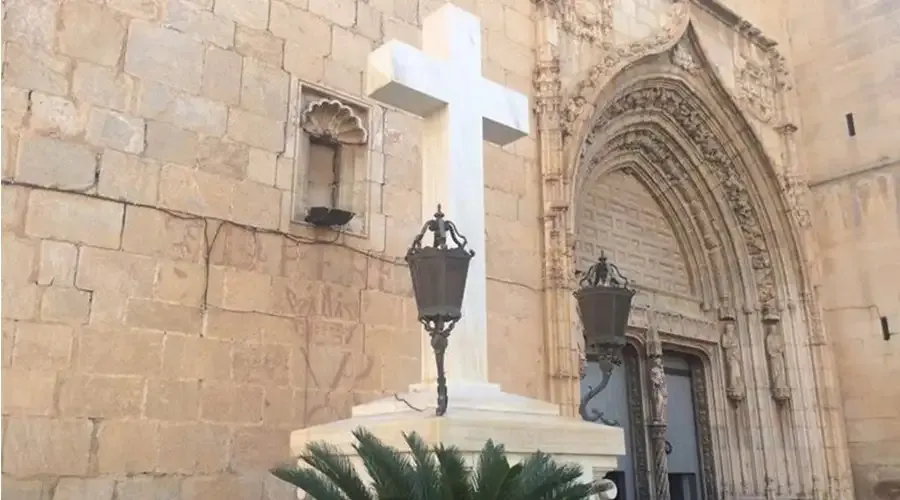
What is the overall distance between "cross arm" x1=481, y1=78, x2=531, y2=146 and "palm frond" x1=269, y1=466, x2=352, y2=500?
1.77 meters

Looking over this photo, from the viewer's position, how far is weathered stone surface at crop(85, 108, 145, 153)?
13.1ft

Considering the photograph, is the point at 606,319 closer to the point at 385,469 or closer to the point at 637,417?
the point at 385,469

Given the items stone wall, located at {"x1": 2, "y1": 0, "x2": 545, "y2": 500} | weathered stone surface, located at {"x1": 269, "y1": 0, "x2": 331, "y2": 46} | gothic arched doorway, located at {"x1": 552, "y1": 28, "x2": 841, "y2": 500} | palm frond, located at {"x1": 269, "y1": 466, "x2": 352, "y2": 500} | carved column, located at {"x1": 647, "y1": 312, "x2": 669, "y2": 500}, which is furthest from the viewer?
gothic arched doorway, located at {"x1": 552, "y1": 28, "x2": 841, "y2": 500}

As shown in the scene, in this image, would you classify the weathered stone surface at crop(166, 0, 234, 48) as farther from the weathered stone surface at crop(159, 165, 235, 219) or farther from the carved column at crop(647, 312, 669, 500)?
the carved column at crop(647, 312, 669, 500)

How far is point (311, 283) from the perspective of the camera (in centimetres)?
461

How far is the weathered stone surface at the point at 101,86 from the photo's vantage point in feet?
13.1

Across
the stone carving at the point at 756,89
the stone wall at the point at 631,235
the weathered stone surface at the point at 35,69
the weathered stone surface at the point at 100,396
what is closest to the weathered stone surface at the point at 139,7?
the weathered stone surface at the point at 35,69

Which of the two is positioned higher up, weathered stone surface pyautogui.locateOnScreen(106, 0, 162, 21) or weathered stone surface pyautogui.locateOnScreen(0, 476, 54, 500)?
weathered stone surface pyautogui.locateOnScreen(106, 0, 162, 21)

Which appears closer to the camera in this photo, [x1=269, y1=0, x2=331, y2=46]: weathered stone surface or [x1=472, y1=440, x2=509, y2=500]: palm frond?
[x1=472, y1=440, x2=509, y2=500]: palm frond

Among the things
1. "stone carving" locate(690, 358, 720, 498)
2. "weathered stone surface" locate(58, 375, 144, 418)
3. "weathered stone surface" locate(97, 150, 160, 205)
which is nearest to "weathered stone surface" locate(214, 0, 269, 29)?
"weathered stone surface" locate(97, 150, 160, 205)

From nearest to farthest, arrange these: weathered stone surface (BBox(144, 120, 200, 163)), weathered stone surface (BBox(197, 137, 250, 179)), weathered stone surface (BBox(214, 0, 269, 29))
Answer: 1. weathered stone surface (BBox(144, 120, 200, 163))
2. weathered stone surface (BBox(197, 137, 250, 179))
3. weathered stone surface (BBox(214, 0, 269, 29))

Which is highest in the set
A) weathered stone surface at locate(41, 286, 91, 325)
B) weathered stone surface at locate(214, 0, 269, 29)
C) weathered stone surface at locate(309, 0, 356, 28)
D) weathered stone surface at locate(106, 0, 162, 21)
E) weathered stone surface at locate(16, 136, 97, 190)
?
weathered stone surface at locate(309, 0, 356, 28)

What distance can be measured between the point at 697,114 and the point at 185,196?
6.20 m

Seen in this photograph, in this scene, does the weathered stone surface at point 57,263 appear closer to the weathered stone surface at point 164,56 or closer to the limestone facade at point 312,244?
the limestone facade at point 312,244
